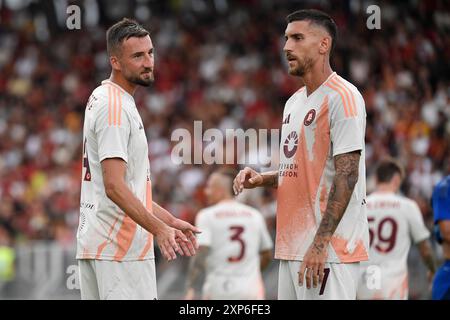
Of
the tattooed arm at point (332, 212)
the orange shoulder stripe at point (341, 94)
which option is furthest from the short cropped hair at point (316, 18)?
the tattooed arm at point (332, 212)

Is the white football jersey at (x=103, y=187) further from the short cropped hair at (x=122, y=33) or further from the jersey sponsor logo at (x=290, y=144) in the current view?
the jersey sponsor logo at (x=290, y=144)

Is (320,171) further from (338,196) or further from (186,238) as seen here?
(186,238)

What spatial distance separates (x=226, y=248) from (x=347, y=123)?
480cm

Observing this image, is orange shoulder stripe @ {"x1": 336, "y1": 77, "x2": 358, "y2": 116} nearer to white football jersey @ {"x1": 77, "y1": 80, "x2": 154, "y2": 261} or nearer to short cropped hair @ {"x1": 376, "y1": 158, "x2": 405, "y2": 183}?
white football jersey @ {"x1": 77, "y1": 80, "x2": 154, "y2": 261}

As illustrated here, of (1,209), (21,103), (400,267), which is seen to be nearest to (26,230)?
(1,209)

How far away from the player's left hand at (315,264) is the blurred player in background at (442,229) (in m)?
A: 2.02

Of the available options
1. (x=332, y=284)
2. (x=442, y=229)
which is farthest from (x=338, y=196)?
(x=442, y=229)

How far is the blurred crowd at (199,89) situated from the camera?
49.1ft

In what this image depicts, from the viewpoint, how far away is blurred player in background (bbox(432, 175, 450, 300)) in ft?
22.7

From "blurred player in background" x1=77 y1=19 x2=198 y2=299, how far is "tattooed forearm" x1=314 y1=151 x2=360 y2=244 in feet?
2.28

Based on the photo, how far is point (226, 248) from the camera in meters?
9.91
